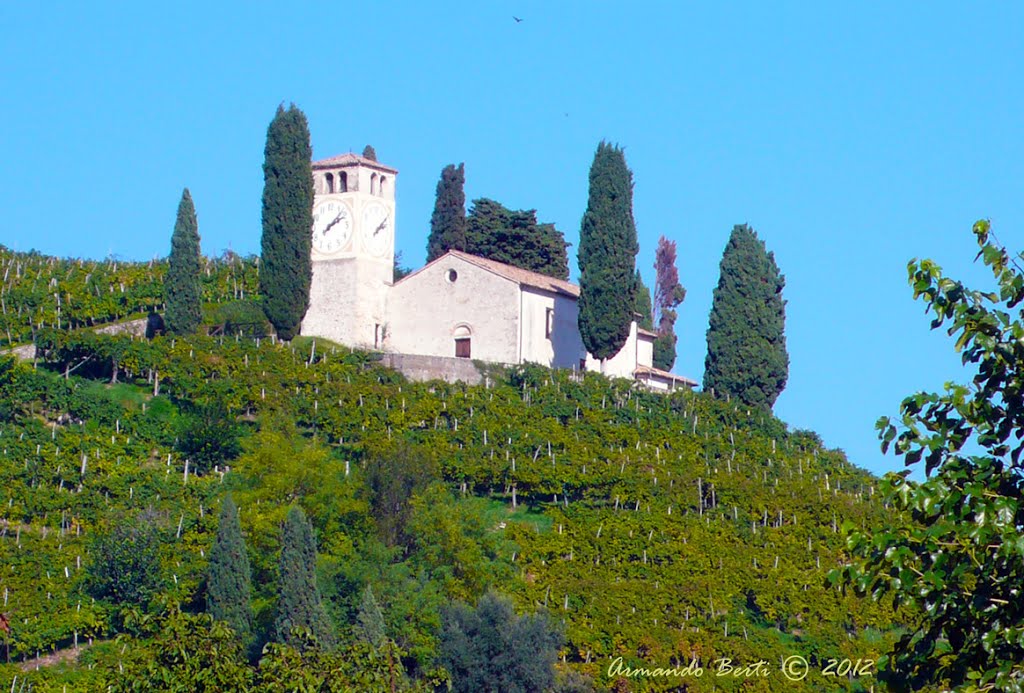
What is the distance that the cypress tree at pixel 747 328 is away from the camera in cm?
4422

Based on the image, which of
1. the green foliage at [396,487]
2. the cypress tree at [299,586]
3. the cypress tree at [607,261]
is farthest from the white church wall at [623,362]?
the cypress tree at [299,586]

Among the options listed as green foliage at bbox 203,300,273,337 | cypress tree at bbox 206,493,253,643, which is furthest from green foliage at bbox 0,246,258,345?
cypress tree at bbox 206,493,253,643

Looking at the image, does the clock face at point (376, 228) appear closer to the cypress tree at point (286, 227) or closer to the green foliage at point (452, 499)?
the cypress tree at point (286, 227)

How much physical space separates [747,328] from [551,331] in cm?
503

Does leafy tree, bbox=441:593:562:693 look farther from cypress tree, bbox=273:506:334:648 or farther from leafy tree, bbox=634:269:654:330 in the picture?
leafy tree, bbox=634:269:654:330

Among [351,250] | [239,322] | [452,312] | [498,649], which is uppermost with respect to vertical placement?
[351,250]

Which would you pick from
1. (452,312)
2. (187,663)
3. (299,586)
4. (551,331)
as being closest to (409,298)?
(452,312)

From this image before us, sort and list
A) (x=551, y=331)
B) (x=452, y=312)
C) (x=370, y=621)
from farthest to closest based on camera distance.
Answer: (x=551, y=331) < (x=452, y=312) < (x=370, y=621)

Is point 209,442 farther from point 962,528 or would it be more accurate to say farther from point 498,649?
point 962,528

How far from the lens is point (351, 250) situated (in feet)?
150

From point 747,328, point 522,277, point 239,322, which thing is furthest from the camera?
point 522,277

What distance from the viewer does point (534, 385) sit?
4253cm

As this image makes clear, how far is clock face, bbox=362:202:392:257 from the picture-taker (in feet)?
150

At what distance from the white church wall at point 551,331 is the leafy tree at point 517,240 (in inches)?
327
